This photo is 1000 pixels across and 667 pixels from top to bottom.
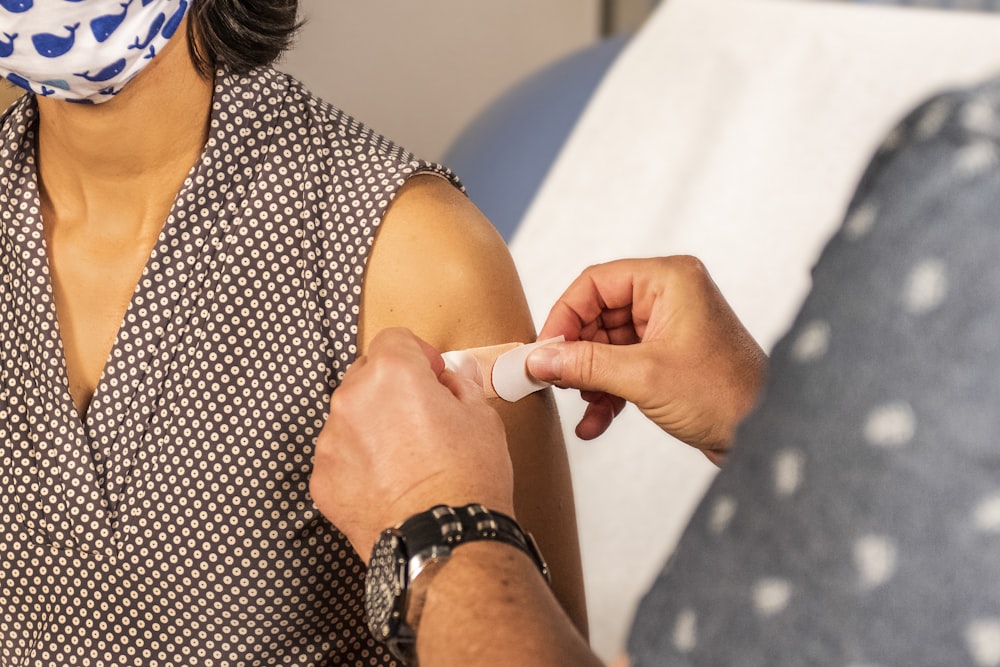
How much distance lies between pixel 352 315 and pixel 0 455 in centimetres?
37

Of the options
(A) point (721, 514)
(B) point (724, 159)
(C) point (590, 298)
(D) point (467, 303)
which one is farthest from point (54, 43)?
(B) point (724, 159)

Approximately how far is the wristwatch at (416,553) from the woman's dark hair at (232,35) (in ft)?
1.69

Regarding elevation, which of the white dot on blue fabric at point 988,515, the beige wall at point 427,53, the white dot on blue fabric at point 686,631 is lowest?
the beige wall at point 427,53

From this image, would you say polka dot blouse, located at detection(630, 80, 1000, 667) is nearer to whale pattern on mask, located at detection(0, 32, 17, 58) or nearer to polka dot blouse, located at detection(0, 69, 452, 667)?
polka dot blouse, located at detection(0, 69, 452, 667)

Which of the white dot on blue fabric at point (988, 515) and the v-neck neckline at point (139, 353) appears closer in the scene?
the white dot on blue fabric at point (988, 515)

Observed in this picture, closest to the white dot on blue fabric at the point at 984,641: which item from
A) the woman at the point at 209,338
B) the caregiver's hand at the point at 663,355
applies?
the caregiver's hand at the point at 663,355

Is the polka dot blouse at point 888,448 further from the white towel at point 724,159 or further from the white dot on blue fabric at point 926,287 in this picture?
the white towel at point 724,159

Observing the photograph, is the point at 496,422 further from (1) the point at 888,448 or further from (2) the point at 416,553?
(1) the point at 888,448

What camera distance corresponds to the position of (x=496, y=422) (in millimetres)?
736

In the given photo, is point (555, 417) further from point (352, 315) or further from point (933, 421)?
point (933, 421)

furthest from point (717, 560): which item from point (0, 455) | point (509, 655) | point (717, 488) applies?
point (0, 455)

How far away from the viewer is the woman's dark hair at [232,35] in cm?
94

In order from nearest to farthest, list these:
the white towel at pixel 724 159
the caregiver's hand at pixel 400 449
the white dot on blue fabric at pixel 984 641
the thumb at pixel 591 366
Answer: the white dot on blue fabric at pixel 984 641 → the caregiver's hand at pixel 400 449 → the thumb at pixel 591 366 → the white towel at pixel 724 159

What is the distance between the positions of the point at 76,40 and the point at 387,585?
0.54m
